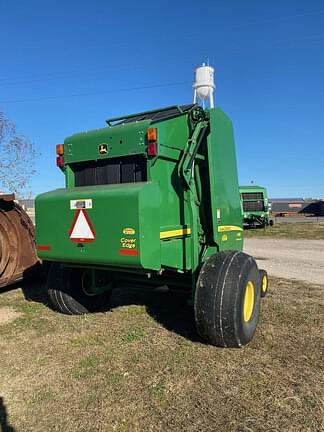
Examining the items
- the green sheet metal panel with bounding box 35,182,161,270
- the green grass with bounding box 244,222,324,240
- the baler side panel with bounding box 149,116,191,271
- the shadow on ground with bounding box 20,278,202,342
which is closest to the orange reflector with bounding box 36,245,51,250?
the green sheet metal panel with bounding box 35,182,161,270

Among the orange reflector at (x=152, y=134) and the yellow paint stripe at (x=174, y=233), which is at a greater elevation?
the orange reflector at (x=152, y=134)

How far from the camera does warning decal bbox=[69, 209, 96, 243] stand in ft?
14.2

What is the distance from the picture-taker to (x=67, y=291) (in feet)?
18.6

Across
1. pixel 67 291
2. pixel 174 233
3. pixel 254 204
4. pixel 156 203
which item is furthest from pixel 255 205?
pixel 156 203

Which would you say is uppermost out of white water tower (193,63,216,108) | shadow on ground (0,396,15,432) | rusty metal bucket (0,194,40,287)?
white water tower (193,63,216,108)

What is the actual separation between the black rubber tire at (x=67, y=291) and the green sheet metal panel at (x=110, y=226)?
1020 millimetres

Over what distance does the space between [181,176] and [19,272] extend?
418 cm

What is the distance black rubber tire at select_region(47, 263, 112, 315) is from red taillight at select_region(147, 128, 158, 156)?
2.21m

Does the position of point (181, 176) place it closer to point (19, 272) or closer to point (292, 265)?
point (19, 272)

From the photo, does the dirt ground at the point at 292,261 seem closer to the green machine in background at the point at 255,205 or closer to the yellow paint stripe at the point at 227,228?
the yellow paint stripe at the point at 227,228

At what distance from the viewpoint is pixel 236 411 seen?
10.5 ft

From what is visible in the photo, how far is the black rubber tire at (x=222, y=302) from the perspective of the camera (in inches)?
171

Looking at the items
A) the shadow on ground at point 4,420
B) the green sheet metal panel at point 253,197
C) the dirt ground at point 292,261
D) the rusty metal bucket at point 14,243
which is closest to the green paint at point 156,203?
the shadow on ground at point 4,420

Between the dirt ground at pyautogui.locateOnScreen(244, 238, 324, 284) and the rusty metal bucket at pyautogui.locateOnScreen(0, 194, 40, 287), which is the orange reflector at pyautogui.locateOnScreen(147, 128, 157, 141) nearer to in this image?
the rusty metal bucket at pyautogui.locateOnScreen(0, 194, 40, 287)
